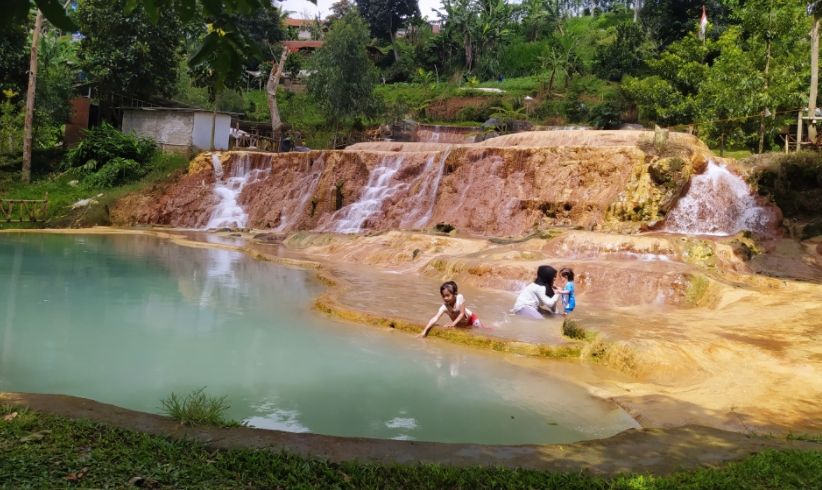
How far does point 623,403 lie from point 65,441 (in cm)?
450

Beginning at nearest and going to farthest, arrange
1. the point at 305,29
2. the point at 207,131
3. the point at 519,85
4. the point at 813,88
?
the point at 813,88
the point at 207,131
the point at 519,85
the point at 305,29

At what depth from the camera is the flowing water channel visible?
17.7ft

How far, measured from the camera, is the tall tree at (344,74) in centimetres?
3534

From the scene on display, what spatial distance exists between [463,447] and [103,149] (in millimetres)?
28569

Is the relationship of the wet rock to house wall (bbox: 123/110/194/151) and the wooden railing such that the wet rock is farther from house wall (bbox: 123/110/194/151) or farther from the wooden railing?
house wall (bbox: 123/110/194/151)

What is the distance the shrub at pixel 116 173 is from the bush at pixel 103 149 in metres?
0.40

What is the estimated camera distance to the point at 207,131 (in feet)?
107

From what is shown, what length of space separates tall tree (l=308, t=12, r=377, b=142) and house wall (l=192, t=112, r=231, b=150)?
19.1 feet

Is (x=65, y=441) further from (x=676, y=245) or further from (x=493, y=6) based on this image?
(x=493, y=6)

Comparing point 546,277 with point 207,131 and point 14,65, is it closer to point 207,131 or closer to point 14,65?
point 207,131

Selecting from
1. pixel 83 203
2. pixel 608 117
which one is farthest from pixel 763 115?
pixel 83 203

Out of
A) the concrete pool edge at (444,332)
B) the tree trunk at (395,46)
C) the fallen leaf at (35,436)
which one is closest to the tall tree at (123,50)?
the concrete pool edge at (444,332)

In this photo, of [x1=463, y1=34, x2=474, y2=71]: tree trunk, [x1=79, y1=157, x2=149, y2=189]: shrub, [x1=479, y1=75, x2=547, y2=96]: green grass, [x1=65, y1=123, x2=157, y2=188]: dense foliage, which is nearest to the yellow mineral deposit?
[x1=79, y1=157, x2=149, y2=189]: shrub

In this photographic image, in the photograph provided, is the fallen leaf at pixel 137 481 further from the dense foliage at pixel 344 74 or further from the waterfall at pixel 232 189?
the dense foliage at pixel 344 74
